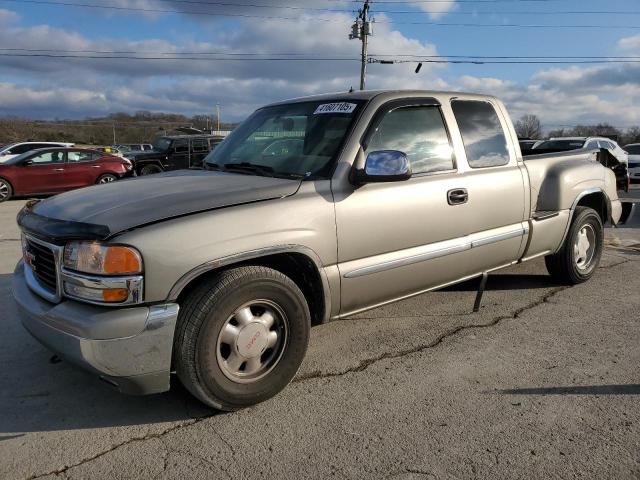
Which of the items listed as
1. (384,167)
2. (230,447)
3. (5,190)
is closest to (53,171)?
(5,190)

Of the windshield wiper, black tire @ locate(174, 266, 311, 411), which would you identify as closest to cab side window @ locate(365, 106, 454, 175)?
the windshield wiper

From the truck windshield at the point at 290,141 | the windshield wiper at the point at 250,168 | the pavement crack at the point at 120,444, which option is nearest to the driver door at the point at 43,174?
the truck windshield at the point at 290,141

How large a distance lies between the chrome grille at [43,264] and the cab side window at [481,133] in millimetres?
3008

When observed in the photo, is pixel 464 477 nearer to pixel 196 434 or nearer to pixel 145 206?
pixel 196 434

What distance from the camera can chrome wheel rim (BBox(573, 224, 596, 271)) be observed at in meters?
5.33

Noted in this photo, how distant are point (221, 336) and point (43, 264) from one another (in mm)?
1099

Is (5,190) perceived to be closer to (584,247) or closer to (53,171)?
(53,171)

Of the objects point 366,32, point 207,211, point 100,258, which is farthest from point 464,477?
point 366,32

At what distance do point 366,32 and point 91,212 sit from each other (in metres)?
29.1

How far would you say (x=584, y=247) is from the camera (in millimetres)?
5492

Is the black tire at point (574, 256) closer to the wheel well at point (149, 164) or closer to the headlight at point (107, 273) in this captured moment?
the headlight at point (107, 273)

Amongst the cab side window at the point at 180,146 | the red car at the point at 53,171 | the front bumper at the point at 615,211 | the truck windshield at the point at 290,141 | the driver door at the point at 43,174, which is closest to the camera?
the truck windshield at the point at 290,141

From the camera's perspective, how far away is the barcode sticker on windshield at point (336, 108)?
12.0ft

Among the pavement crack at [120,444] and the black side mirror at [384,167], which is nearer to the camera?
the pavement crack at [120,444]
